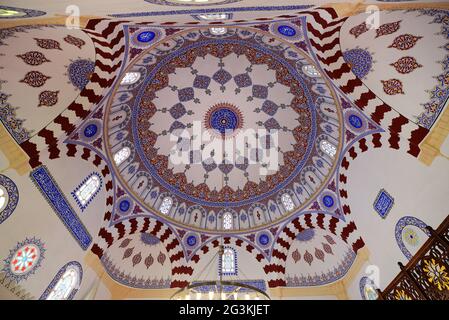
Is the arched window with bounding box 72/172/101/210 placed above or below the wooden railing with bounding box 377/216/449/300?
Answer: below

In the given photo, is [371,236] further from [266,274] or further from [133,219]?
[133,219]

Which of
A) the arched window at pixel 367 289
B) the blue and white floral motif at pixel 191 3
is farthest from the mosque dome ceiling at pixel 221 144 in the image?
the arched window at pixel 367 289

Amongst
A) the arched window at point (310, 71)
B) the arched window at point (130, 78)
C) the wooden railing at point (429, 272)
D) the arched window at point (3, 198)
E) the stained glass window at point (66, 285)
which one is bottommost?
the stained glass window at point (66, 285)

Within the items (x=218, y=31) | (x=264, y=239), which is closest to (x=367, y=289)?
(x=264, y=239)

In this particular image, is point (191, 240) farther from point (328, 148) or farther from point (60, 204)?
point (328, 148)

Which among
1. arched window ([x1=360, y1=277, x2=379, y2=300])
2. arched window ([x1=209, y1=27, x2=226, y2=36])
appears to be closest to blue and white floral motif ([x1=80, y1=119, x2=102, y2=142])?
arched window ([x1=209, y1=27, x2=226, y2=36])


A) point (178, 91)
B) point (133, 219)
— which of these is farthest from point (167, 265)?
point (178, 91)

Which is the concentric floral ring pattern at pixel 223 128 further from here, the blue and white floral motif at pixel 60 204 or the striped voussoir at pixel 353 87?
the blue and white floral motif at pixel 60 204

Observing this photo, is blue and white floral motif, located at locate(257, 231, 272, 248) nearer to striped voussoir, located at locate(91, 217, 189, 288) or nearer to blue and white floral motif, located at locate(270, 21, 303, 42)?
striped voussoir, located at locate(91, 217, 189, 288)
